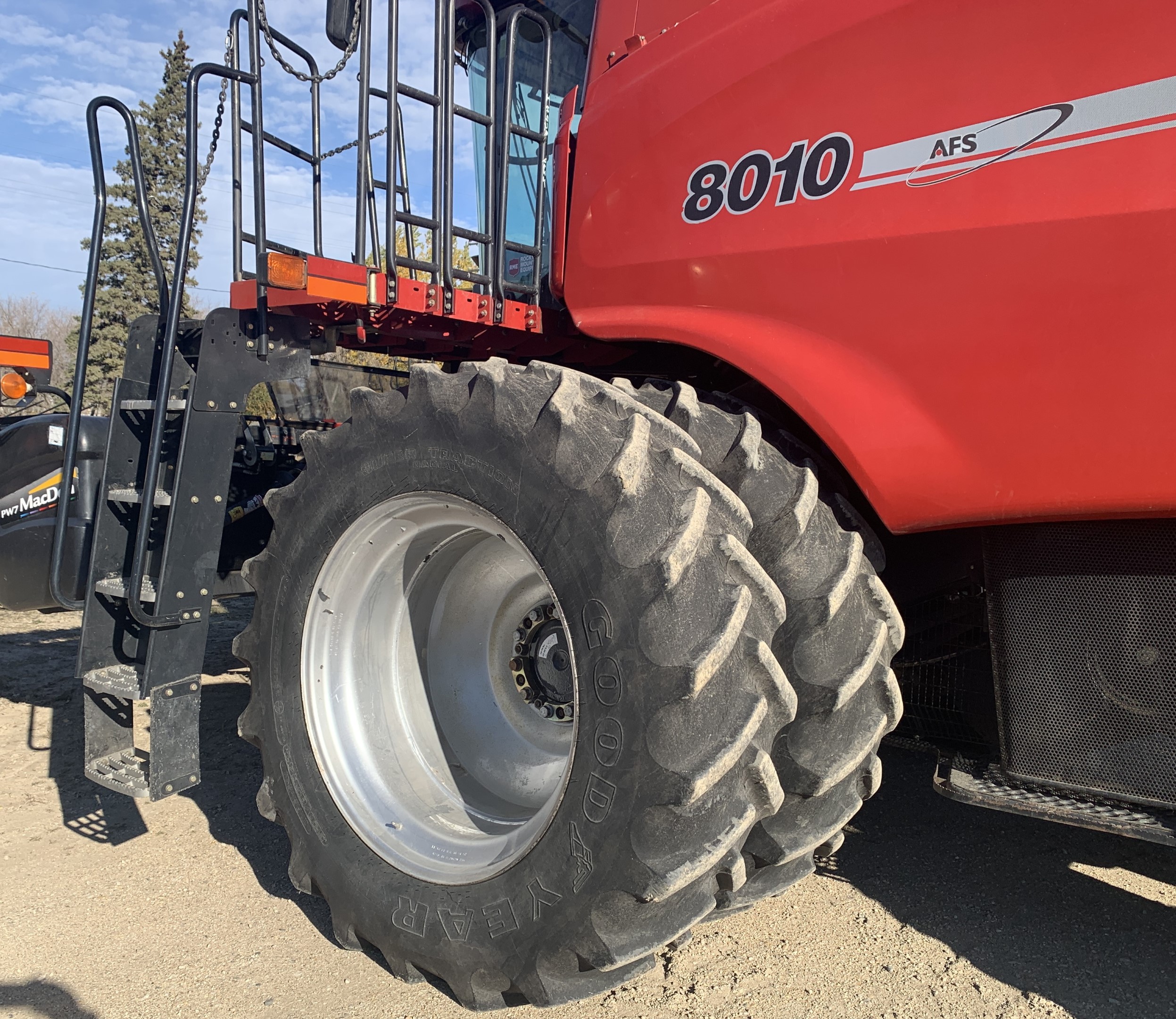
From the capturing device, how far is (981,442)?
1.71 metres

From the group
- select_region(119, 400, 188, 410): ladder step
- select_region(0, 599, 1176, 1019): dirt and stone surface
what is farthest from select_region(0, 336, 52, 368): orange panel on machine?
select_region(0, 599, 1176, 1019): dirt and stone surface

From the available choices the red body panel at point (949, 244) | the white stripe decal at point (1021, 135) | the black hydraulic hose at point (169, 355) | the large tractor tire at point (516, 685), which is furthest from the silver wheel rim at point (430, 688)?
the white stripe decal at point (1021, 135)

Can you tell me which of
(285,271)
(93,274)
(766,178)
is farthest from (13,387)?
(766,178)

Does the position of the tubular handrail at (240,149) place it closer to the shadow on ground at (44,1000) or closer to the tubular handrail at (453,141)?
the tubular handrail at (453,141)

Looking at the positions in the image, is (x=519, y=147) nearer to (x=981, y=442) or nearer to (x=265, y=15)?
(x=265, y=15)

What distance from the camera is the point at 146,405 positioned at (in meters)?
2.80

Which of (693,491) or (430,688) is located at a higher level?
(693,491)

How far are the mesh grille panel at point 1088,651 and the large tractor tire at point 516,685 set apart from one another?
1.43 feet

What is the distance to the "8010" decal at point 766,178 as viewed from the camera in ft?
6.14

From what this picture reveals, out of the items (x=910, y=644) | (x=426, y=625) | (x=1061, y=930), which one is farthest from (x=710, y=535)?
(x=1061, y=930)

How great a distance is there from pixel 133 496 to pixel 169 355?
46cm

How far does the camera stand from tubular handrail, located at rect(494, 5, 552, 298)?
2.59 m

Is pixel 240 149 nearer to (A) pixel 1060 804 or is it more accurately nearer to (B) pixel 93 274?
(B) pixel 93 274

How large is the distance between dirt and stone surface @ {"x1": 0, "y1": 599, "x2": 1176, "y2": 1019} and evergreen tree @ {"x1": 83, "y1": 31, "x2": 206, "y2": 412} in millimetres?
26631
